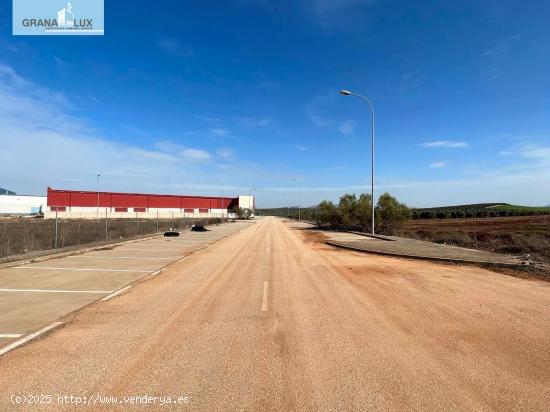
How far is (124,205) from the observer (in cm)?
9750

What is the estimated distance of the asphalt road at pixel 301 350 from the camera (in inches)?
153

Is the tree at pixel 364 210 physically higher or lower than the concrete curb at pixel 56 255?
higher

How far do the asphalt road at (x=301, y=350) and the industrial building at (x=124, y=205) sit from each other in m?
72.5

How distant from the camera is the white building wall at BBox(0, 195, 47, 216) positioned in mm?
110312

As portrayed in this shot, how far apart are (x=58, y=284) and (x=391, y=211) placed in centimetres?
3152

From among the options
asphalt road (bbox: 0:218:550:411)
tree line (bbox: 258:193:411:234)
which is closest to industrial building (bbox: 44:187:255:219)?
tree line (bbox: 258:193:411:234)

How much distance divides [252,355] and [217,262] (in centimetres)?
987

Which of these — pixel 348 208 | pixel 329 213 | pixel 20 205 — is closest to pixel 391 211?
pixel 348 208

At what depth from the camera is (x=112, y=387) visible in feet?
13.1

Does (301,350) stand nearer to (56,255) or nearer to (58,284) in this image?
(58,284)

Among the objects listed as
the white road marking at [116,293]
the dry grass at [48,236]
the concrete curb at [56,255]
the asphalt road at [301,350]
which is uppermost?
the dry grass at [48,236]

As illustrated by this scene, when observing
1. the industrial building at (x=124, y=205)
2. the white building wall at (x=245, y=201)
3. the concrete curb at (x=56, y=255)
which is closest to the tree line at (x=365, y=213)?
the concrete curb at (x=56, y=255)

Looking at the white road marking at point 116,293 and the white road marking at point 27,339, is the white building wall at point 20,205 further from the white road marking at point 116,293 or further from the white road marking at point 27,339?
the white road marking at point 27,339

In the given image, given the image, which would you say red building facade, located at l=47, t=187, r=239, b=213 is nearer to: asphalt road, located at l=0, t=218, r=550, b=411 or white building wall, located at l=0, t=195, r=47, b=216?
white building wall, located at l=0, t=195, r=47, b=216
